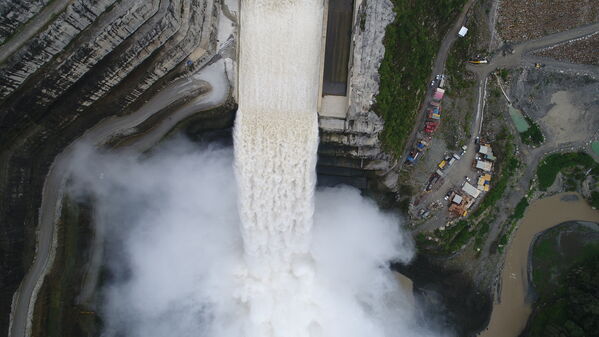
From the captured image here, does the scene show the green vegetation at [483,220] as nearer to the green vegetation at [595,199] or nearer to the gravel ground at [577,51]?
the green vegetation at [595,199]

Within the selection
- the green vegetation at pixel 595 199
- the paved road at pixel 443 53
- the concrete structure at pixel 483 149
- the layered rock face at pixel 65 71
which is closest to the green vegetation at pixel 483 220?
the concrete structure at pixel 483 149

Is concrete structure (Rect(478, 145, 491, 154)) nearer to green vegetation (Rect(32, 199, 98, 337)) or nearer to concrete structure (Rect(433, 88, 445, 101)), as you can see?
concrete structure (Rect(433, 88, 445, 101))

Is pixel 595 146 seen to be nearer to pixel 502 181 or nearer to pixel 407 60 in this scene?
pixel 502 181

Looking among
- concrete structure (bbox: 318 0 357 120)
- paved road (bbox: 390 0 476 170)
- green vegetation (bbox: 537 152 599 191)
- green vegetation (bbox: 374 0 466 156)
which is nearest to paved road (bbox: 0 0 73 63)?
concrete structure (bbox: 318 0 357 120)

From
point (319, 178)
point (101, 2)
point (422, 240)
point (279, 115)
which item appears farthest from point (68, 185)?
point (422, 240)

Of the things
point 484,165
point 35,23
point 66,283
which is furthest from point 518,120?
→ point 66,283
